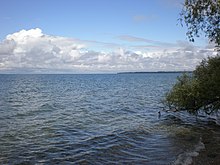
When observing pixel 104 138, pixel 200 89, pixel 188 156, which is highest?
pixel 200 89

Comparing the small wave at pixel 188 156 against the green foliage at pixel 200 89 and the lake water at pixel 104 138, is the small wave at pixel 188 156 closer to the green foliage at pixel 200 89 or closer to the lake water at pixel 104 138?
the lake water at pixel 104 138

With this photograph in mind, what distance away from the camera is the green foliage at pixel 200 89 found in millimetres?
26375

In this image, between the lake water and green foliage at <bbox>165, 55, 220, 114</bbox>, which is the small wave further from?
green foliage at <bbox>165, 55, 220, 114</bbox>

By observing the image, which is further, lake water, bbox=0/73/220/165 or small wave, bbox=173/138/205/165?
lake water, bbox=0/73/220/165

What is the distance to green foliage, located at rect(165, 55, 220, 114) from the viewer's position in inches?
1038

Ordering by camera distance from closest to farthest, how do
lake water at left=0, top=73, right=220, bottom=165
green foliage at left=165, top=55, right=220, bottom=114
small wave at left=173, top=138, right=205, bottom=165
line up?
small wave at left=173, top=138, right=205, bottom=165 < lake water at left=0, top=73, right=220, bottom=165 < green foliage at left=165, top=55, right=220, bottom=114

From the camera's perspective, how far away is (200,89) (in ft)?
89.9

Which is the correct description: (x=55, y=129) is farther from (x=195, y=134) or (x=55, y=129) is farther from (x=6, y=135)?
(x=195, y=134)

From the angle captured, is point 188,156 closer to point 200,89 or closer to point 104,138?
point 104,138

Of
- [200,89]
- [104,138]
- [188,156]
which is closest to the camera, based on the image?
[188,156]

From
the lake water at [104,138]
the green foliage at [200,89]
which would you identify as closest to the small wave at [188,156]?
the lake water at [104,138]

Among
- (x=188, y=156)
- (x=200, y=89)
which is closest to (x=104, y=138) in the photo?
(x=188, y=156)

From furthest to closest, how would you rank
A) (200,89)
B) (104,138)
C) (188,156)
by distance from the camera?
1. (200,89)
2. (104,138)
3. (188,156)

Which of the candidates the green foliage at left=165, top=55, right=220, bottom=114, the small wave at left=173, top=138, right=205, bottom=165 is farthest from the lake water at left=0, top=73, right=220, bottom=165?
the green foliage at left=165, top=55, right=220, bottom=114
